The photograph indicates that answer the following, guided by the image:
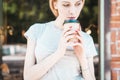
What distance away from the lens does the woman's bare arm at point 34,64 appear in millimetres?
3908

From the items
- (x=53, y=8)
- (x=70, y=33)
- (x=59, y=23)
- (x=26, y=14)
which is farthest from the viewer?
(x=26, y=14)

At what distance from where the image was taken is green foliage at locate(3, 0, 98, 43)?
4457 mm

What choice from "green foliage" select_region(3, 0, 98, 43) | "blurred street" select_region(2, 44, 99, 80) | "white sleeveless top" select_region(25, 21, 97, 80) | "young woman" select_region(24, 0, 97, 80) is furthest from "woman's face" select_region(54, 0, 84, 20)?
"blurred street" select_region(2, 44, 99, 80)

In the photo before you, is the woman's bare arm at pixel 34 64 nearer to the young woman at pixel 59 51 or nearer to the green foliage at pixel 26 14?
the young woman at pixel 59 51

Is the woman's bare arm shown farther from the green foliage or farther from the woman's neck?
the green foliage

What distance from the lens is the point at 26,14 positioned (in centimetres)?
450

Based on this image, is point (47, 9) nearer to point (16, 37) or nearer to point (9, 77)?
point (16, 37)

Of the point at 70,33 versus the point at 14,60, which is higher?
the point at 70,33

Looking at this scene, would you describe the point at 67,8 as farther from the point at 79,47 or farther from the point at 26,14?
the point at 26,14

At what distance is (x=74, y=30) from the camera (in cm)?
389

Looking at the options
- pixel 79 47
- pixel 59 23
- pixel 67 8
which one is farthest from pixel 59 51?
pixel 67 8

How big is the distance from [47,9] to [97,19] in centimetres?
59

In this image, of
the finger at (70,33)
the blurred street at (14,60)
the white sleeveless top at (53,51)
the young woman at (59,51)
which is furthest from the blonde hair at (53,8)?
the blurred street at (14,60)

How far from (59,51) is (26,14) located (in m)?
0.82
